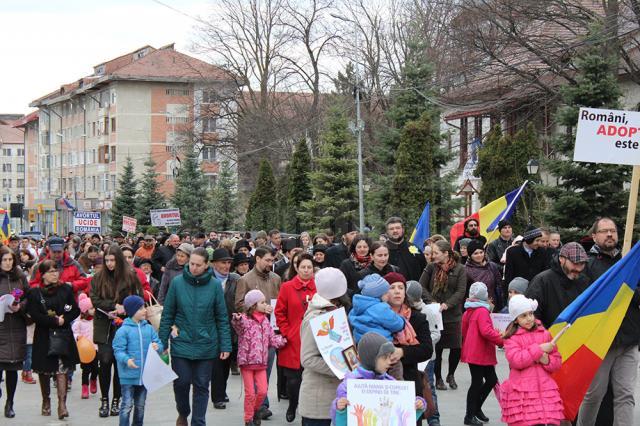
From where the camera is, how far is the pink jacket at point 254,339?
10.8 metres

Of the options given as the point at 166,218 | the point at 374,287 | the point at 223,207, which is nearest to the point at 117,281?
the point at 374,287

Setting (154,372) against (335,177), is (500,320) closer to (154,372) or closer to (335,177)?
(154,372)

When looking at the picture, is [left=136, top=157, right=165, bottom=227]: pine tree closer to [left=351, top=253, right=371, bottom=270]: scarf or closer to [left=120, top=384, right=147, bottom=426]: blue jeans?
[left=351, top=253, right=371, bottom=270]: scarf

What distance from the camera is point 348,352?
791cm

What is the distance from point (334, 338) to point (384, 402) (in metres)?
1.41

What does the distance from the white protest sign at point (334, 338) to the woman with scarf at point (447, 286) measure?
4.57 m

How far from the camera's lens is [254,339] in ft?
35.6

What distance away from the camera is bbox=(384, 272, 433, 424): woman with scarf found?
305 inches

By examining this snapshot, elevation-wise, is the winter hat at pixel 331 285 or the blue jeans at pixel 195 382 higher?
the winter hat at pixel 331 285

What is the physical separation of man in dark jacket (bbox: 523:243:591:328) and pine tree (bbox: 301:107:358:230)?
31716 mm

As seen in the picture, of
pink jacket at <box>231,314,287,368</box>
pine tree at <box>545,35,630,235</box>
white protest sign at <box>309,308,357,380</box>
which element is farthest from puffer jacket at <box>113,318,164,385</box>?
pine tree at <box>545,35,630,235</box>

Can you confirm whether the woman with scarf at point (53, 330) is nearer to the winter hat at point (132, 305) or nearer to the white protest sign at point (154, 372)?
the winter hat at point (132, 305)

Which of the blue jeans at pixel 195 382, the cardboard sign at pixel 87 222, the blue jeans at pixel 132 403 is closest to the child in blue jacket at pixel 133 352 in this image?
the blue jeans at pixel 132 403

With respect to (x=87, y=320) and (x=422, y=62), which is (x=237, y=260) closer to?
(x=87, y=320)
